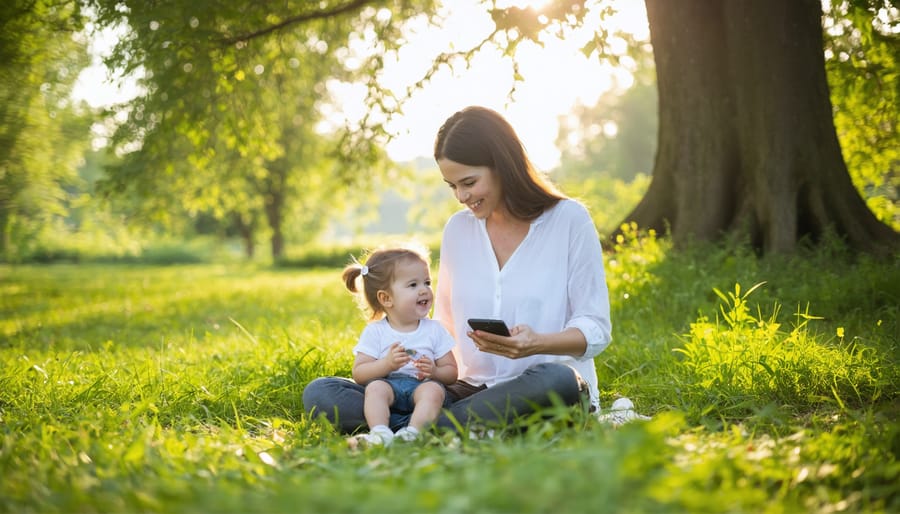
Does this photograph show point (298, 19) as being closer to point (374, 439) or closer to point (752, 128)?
point (752, 128)

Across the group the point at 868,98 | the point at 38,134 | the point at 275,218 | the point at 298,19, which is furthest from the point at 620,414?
the point at 275,218

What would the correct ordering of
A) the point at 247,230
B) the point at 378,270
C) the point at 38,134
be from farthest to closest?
the point at 247,230 → the point at 38,134 → the point at 378,270

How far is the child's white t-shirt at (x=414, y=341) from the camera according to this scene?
3.72 metres

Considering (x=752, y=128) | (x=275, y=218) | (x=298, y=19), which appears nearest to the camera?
(x=752, y=128)

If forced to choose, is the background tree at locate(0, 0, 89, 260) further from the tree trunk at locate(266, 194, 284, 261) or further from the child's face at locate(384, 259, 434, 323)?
the tree trunk at locate(266, 194, 284, 261)

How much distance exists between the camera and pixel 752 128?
677 cm

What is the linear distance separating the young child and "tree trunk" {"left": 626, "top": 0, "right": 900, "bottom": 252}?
3.97m

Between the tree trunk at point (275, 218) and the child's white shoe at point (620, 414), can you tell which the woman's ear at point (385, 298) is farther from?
the tree trunk at point (275, 218)

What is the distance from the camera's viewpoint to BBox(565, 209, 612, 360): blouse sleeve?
3.38m

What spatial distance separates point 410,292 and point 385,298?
183 millimetres

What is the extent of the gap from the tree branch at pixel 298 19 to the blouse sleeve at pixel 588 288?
509 cm

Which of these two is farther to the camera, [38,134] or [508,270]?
[38,134]

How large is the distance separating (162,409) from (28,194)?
8765mm

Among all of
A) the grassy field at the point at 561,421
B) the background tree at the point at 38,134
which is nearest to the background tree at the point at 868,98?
the grassy field at the point at 561,421
